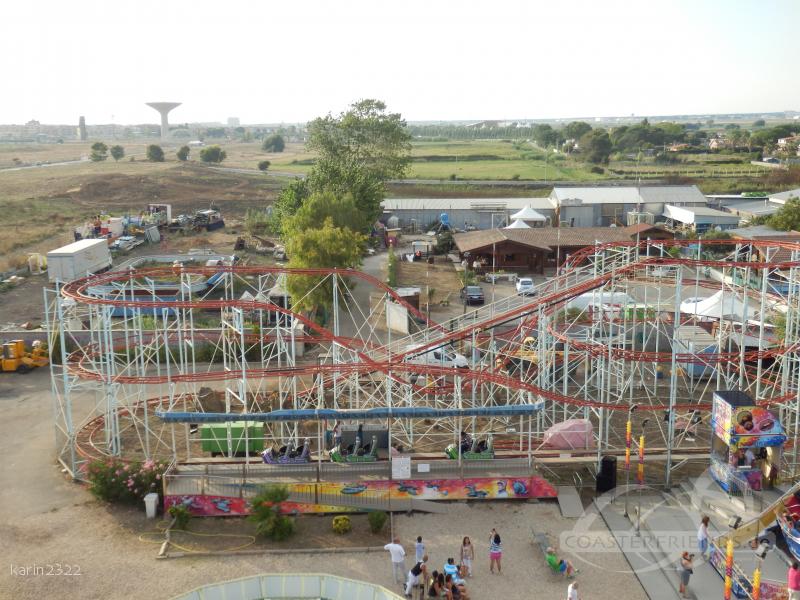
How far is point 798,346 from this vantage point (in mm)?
22000

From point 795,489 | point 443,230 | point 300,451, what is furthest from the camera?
point 443,230

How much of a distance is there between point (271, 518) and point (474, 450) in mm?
6078

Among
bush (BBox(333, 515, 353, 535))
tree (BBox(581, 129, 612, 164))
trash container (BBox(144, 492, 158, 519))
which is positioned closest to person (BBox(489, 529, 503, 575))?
→ bush (BBox(333, 515, 353, 535))

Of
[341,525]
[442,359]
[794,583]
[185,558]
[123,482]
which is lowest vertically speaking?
[185,558]

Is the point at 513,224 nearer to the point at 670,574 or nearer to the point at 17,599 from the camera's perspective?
the point at 670,574

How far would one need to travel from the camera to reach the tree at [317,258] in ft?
110

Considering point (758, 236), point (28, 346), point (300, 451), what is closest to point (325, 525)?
point (300, 451)

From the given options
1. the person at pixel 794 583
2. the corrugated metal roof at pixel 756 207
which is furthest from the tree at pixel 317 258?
the corrugated metal roof at pixel 756 207

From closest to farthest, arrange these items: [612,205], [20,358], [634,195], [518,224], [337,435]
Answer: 1. [337,435]
2. [20,358]
3. [518,224]
4. [612,205]
5. [634,195]

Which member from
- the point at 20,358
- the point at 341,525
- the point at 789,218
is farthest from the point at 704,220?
the point at 20,358

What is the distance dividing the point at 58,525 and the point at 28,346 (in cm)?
1580

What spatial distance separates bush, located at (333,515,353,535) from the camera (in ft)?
60.4

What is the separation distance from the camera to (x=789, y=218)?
51.1 m

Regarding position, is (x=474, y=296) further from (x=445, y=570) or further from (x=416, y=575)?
(x=416, y=575)
